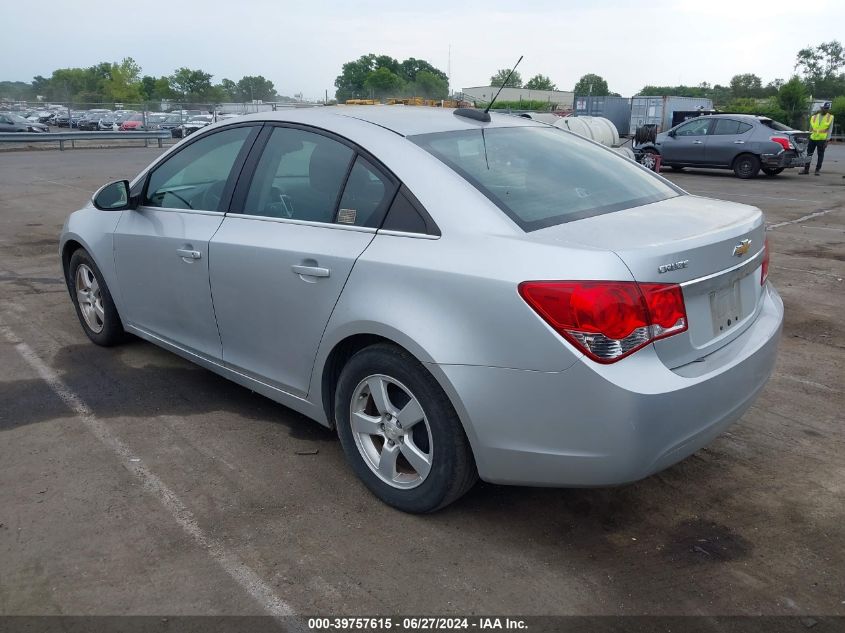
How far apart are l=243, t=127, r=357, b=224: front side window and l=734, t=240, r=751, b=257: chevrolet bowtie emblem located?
1.69 m

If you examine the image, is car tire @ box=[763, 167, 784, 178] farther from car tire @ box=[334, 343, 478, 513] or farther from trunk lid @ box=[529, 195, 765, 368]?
car tire @ box=[334, 343, 478, 513]

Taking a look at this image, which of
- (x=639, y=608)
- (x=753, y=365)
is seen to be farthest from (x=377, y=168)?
(x=639, y=608)

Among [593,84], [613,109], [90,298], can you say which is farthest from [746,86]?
[90,298]

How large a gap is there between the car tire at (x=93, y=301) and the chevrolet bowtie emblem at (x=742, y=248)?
12.7 feet

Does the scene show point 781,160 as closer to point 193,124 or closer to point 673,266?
point 673,266

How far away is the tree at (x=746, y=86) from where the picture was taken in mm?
84188

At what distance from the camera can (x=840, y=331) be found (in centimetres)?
570

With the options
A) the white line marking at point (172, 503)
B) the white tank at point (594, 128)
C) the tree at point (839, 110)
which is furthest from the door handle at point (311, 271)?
the tree at point (839, 110)

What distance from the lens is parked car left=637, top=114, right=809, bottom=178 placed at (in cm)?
1797

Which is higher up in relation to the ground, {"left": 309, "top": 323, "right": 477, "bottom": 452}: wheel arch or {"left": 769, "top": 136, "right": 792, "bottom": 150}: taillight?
{"left": 309, "top": 323, "right": 477, "bottom": 452}: wheel arch

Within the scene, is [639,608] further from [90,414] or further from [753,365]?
[90,414]

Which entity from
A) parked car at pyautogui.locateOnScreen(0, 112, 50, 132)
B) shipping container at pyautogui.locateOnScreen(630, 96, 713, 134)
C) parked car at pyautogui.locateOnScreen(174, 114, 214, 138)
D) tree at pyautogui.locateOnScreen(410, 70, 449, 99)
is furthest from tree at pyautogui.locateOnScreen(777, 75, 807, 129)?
parked car at pyautogui.locateOnScreen(0, 112, 50, 132)

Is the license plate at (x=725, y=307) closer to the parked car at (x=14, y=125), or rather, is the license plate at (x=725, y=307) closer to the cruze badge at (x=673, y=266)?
the cruze badge at (x=673, y=266)

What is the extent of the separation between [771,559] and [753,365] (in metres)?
0.76
